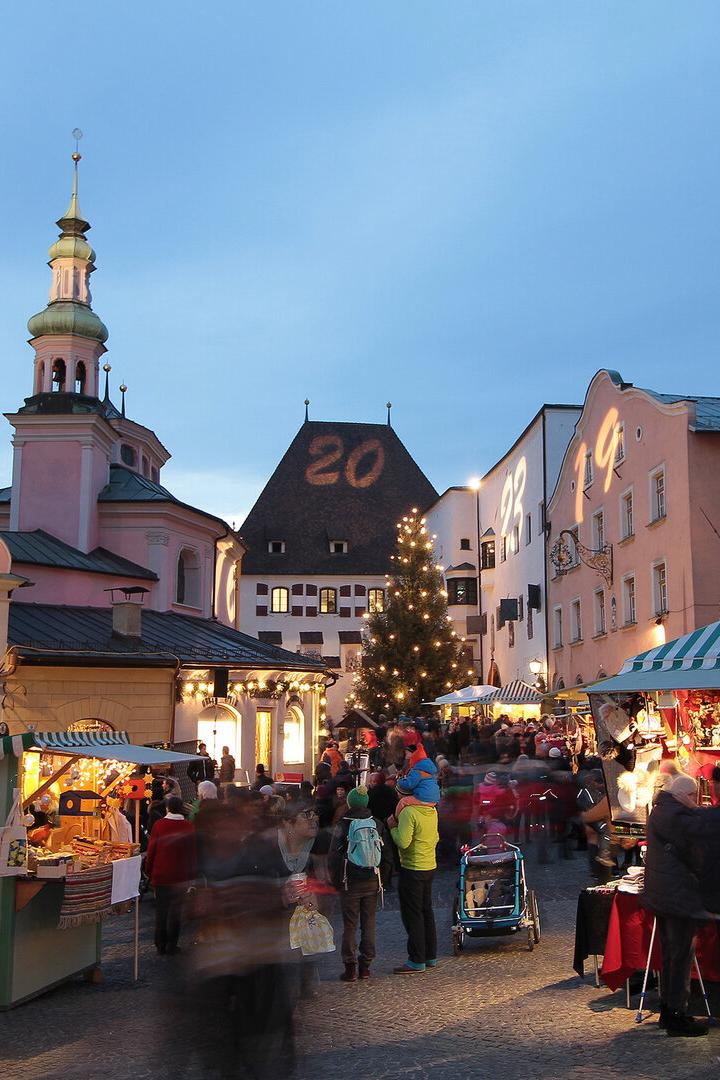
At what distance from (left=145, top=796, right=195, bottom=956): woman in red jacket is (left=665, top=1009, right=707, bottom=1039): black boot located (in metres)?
5.65

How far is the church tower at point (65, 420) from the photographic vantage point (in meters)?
36.1

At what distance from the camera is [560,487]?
39406 millimetres

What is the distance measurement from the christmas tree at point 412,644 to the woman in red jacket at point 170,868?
4064cm

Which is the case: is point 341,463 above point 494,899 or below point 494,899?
above

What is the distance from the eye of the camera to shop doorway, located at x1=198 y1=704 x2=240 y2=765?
103 feet

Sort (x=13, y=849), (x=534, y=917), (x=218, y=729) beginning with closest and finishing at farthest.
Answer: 1. (x=13, y=849)
2. (x=534, y=917)
3. (x=218, y=729)

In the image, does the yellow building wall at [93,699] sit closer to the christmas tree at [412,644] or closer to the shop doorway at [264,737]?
the shop doorway at [264,737]

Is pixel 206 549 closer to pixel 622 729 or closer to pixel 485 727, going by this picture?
pixel 485 727

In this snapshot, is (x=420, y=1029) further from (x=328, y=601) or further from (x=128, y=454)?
(x=328, y=601)

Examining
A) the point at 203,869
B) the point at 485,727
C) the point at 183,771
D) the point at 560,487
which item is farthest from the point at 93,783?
the point at 560,487

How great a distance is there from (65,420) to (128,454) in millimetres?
9880

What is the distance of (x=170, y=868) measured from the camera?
497 inches

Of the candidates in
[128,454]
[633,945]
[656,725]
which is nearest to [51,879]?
[633,945]

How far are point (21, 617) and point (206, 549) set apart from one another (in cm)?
1149
